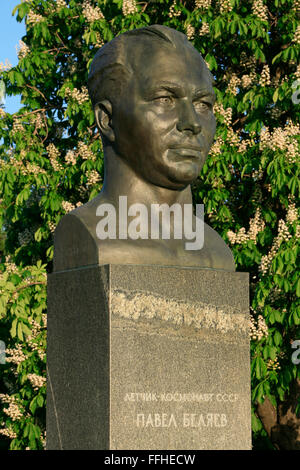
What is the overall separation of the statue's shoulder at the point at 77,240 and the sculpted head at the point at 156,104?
0.49m

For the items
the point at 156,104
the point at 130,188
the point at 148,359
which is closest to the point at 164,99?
the point at 156,104

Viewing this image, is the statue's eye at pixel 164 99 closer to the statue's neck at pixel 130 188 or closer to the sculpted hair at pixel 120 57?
the sculpted hair at pixel 120 57

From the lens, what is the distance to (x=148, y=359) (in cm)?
494

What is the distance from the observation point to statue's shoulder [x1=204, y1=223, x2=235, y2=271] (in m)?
5.55

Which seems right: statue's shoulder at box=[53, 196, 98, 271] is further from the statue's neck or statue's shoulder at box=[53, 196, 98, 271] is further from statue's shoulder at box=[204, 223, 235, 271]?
statue's shoulder at box=[204, 223, 235, 271]

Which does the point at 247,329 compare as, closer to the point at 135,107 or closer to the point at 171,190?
the point at 171,190

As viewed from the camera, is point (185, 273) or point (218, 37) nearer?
point (185, 273)

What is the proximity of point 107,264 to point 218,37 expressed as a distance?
195 inches

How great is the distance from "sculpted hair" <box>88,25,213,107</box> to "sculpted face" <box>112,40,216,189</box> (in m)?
0.06

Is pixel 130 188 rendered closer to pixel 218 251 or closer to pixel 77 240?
pixel 77 240

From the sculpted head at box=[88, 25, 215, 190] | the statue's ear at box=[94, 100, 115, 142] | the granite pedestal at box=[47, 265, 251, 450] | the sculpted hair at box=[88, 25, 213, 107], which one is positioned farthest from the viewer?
the statue's ear at box=[94, 100, 115, 142]

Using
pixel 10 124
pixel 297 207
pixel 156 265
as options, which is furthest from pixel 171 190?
pixel 10 124

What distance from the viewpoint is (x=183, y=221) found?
5.58 meters

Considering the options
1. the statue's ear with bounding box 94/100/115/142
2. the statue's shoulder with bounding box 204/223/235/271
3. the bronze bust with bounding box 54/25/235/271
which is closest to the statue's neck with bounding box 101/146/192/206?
the bronze bust with bounding box 54/25/235/271
